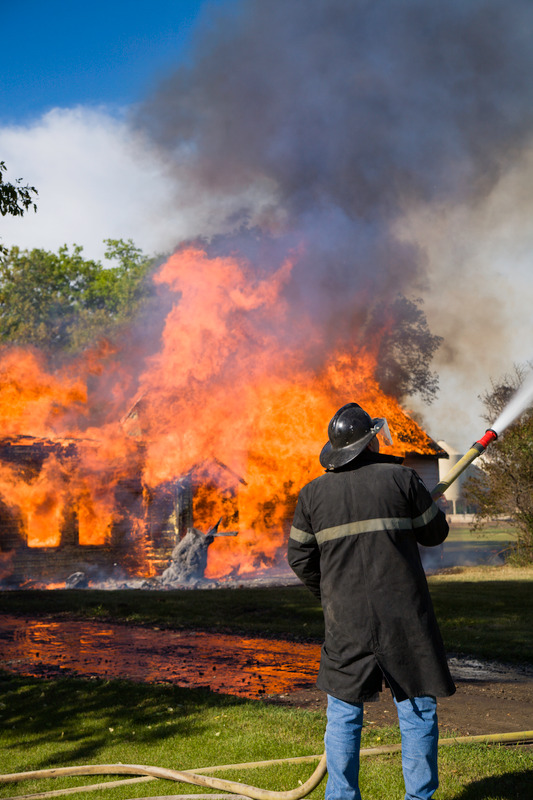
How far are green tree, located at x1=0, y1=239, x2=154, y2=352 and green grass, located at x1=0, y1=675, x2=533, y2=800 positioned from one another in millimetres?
33615

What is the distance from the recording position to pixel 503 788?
13.9 ft

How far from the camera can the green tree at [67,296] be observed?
4147 centimetres

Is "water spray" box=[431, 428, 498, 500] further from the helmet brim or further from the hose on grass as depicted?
the hose on grass

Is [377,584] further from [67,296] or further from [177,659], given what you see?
[67,296]

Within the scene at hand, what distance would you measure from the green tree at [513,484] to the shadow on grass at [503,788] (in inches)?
602

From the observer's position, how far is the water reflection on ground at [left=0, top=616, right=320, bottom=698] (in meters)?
7.75

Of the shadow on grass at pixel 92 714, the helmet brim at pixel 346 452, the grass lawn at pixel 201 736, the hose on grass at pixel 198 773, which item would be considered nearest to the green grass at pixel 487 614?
the grass lawn at pixel 201 736

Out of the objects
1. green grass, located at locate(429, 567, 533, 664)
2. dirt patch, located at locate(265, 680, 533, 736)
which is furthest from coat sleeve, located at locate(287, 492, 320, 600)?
green grass, located at locate(429, 567, 533, 664)

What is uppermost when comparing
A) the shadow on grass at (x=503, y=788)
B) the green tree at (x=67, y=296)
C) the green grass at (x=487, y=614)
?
the green tree at (x=67, y=296)

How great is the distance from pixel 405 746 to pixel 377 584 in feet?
2.57

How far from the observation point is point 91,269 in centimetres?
4788

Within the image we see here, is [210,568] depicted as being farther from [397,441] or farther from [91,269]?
[91,269]

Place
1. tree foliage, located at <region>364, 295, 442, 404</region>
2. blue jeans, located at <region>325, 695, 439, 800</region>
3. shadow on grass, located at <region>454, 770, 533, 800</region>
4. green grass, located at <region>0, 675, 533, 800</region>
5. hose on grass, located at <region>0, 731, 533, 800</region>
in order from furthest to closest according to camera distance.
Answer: tree foliage, located at <region>364, 295, 442, 404</region> < green grass, located at <region>0, 675, 533, 800</region> < hose on grass, located at <region>0, 731, 533, 800</region> < shadow on grass, located at <region>454, 770, 533, 800</region> < blue jeans, located at <region>325, 695, 439, 800</region>

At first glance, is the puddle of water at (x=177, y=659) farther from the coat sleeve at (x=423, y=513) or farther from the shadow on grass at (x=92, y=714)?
the coat sleeve at (x=423, y=513)
